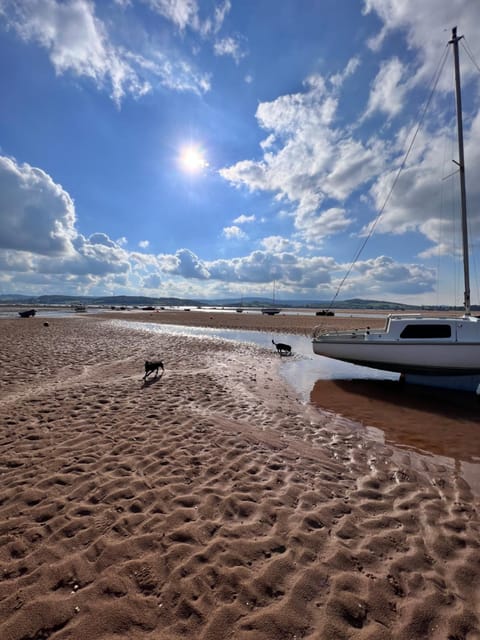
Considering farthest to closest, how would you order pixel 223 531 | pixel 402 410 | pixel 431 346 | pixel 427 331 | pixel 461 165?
1. pixel 461 165
2. pixel 427 331
3. pixel 431 346
4. pixel 402 410
5. pixel 223 531

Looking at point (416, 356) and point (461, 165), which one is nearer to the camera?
point (416, 356)

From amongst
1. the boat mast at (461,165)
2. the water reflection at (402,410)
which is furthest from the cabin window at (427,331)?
the boat mast at (461,165)

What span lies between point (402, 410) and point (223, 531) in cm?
832

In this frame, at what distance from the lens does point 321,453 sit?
6625 millimetres

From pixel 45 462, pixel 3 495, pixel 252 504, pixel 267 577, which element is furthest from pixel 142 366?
pixel 267 577

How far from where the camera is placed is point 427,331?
1187 centimetres

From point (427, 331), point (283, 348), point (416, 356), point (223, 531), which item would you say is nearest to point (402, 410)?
point (416, 356)

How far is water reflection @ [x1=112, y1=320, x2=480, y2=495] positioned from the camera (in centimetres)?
714

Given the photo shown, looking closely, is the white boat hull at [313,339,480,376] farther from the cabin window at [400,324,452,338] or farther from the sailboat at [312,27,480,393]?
the cabin window at [400,324,452,338]

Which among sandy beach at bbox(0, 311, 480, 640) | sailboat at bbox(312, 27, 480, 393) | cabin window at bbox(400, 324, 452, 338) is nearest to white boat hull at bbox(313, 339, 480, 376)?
sailboat at bbox(312, 27, 480, 393)

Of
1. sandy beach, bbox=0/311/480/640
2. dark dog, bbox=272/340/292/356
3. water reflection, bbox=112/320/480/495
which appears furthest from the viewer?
dark dog, bbox=272/340/292/356

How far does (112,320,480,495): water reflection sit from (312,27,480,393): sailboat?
730mm

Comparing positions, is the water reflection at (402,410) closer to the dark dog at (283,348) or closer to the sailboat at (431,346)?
the sailboat at (431,346)

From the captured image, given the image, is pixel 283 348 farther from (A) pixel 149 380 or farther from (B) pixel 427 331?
(A) pixel 149 380
